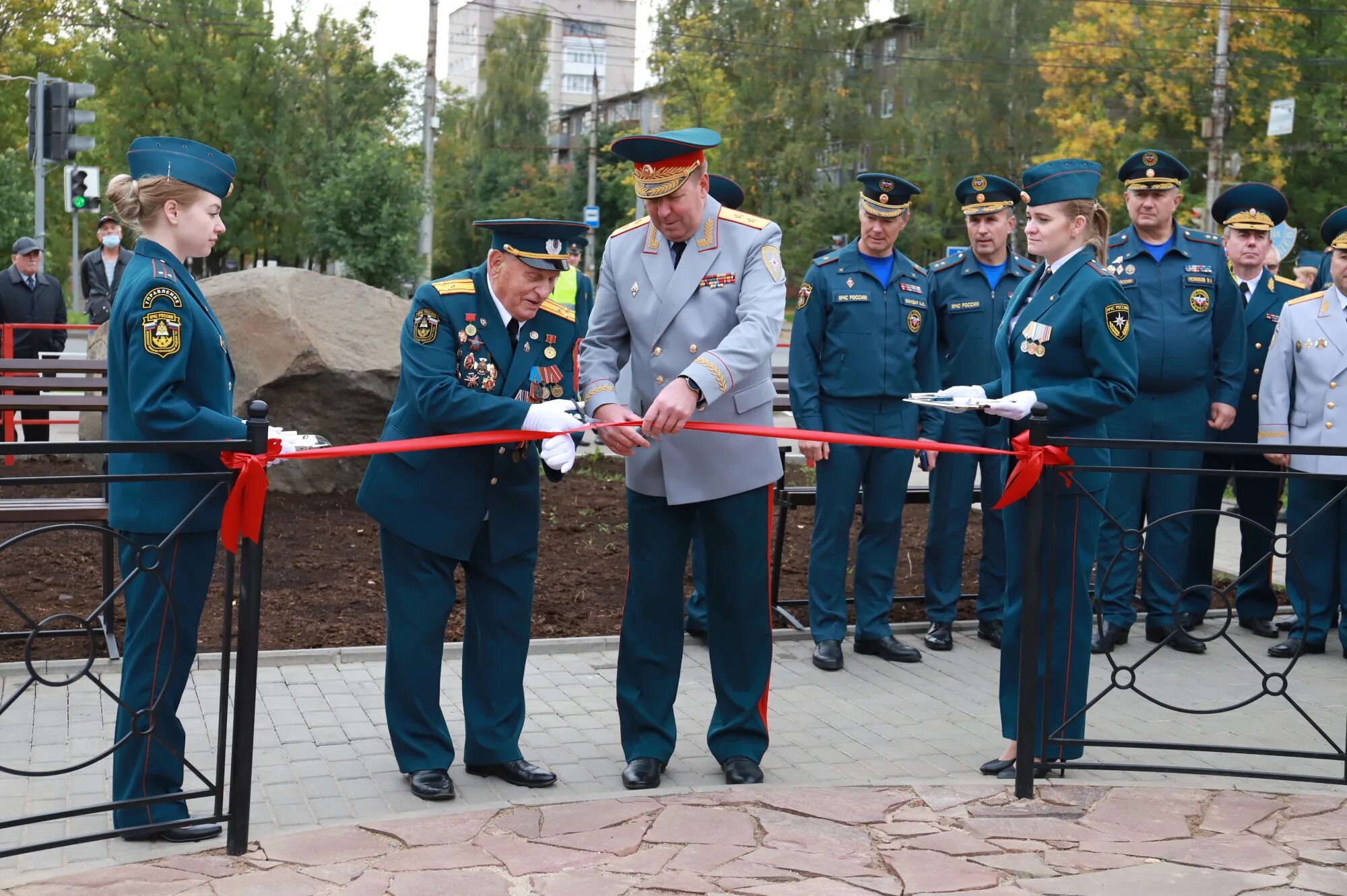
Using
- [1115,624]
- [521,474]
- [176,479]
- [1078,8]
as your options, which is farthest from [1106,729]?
[1078,8]

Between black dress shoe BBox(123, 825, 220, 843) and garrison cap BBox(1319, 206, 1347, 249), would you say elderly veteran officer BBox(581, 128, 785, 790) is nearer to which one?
black dress shoe BBox(123, 825, 220, 843)

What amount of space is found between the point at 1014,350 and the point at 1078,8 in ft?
100

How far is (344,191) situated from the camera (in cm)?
2467

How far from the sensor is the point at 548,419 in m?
4.38

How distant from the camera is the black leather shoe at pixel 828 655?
6367 mm

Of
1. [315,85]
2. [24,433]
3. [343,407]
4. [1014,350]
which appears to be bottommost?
[24,433]

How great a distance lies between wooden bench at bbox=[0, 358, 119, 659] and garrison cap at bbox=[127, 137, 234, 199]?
2.23 m

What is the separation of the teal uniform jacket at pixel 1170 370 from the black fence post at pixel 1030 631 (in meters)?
2.20

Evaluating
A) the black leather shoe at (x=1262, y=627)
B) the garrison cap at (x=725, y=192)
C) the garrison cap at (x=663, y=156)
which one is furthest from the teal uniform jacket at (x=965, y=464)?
the garrison cap at (x=663, y=156)

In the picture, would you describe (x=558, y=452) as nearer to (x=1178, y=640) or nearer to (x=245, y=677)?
(x=245, y=677)

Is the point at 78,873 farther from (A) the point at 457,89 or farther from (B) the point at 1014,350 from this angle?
(A) the point at 457,89

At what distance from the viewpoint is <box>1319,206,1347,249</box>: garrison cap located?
22.3 ft

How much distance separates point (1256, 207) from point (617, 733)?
4.92m

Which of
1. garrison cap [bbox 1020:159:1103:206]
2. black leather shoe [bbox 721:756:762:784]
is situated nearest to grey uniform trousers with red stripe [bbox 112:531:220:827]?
black leather shoe [bbox 721:756:762:784]
